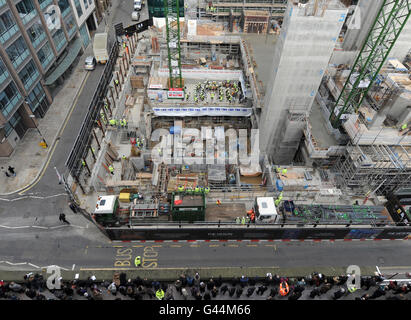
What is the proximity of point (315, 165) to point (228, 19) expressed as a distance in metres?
34.6

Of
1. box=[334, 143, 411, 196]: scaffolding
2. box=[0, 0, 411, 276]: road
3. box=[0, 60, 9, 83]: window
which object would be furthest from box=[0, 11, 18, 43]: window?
box=[334, 143, 411, 196]: scaffolding

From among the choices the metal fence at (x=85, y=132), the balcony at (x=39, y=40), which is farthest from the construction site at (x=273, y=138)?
the balcony at (x=39, y=40)

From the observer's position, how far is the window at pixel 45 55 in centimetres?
4303

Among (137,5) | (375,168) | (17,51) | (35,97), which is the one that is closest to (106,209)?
(35,97)

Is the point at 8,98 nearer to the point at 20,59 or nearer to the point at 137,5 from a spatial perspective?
the point at 20,59

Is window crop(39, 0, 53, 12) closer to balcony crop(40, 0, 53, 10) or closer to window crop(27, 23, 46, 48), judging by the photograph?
balcony crop(40, 0, 53, 10)

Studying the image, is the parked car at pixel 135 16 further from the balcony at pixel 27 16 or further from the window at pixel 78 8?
the balcony at pixel 27 16

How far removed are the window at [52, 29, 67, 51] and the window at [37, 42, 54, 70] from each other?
2465 mm

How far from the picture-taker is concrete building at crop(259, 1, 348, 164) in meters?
26.8

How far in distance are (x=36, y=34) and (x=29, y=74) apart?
22.3 ft

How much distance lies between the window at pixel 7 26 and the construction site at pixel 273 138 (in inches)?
577

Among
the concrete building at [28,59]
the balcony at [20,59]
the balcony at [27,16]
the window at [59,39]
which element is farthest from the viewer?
the window at [59,39]

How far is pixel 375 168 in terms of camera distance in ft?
94.7
